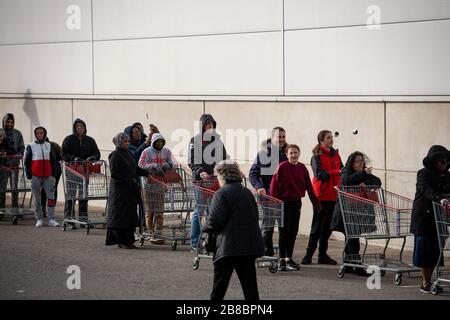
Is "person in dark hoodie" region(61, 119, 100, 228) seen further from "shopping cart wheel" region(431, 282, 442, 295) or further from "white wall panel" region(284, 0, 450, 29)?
"shopping cart wheel" region(431, 282, 442, 295)

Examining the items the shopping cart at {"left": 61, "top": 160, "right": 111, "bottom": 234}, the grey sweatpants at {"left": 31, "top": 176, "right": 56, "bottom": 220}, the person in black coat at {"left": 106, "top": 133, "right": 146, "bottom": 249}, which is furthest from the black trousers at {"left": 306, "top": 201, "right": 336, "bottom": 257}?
the grey sweatpants at {"left": 31, "top": 176, "right": 56, "bottom": 220}

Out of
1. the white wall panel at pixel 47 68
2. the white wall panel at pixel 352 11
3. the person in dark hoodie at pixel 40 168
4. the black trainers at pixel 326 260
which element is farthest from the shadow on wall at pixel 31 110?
the black trainers at pixel 326 260

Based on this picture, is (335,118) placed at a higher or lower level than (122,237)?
higher

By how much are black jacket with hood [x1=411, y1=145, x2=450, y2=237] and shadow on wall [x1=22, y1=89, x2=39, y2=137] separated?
47.0ft

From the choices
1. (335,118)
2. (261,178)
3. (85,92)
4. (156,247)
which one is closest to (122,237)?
(156,247)

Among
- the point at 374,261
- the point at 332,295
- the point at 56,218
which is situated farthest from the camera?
the point at 56,218

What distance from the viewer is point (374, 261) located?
52.0 ft

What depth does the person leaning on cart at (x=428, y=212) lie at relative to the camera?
14.1 meters

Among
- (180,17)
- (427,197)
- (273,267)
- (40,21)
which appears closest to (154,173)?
(273,267)

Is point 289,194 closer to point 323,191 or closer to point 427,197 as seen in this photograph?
point 323,191

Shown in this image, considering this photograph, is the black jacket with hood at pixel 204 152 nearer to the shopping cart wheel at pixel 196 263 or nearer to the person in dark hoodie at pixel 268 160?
the person in dark hoodie at pixel 268 160

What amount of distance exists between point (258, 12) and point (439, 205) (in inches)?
296
